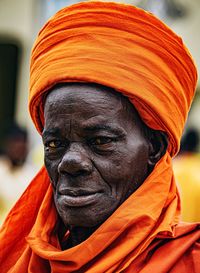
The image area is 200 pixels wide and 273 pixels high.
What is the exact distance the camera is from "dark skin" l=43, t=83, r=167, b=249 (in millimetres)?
3797

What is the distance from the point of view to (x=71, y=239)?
4.09 metres

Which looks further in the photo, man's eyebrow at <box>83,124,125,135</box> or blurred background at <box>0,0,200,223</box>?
blurred background at <box>0,0,200,223</box>

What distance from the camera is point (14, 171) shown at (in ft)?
30.4

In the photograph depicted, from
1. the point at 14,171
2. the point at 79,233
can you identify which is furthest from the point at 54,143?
the point at 14,171

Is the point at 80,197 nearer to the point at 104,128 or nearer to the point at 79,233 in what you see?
the point at 79,233

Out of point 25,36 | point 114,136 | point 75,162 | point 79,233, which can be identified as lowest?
point 25,36

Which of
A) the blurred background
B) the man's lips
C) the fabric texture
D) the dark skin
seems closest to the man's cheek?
the dark skin

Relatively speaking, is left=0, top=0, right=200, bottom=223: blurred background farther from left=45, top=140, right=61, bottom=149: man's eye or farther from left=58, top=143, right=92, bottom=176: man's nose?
left=58, top=143, right=92, bottom=176: man's nose

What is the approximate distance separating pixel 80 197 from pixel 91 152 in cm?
20

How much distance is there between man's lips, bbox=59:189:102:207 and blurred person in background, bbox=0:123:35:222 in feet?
15.8

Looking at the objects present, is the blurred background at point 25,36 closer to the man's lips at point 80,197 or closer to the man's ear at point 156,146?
the man's ear at point 156,146

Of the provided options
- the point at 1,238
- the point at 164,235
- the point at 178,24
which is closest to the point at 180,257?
the point at 164,235

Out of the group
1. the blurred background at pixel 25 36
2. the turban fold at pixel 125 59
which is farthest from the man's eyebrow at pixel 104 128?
the blurred background at pixel 25 36

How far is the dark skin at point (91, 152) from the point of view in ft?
12.5
